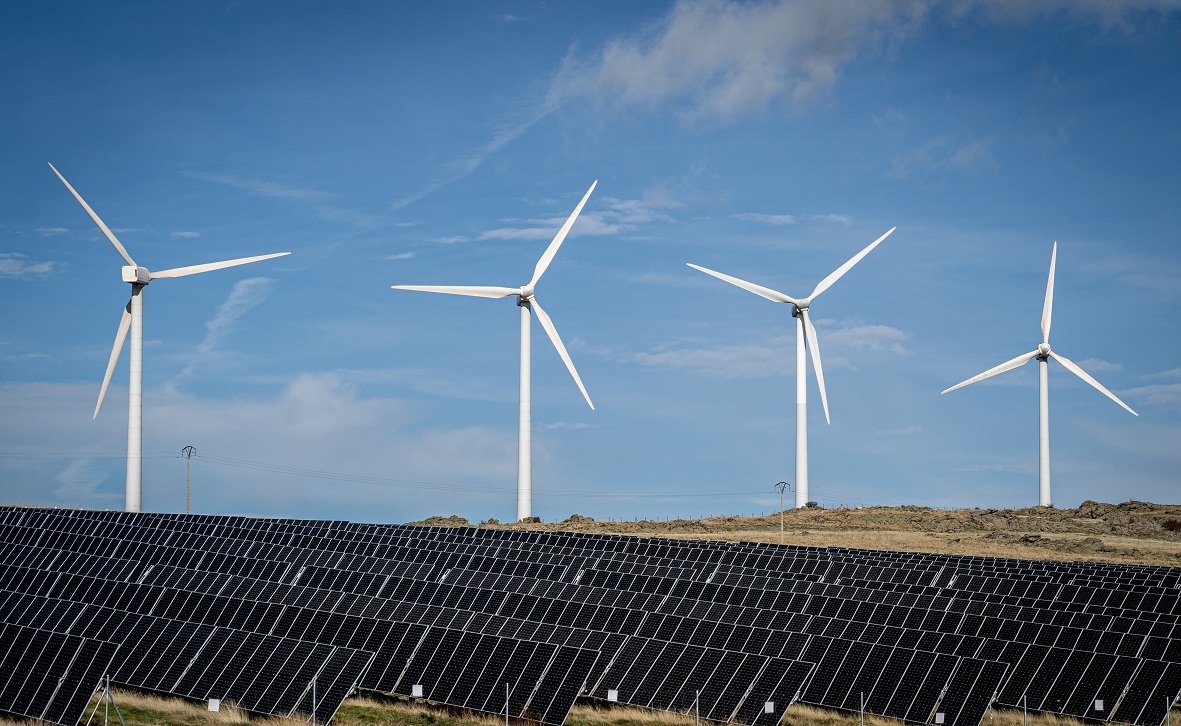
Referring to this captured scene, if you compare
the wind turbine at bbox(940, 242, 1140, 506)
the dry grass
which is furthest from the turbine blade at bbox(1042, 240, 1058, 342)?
the dry grass

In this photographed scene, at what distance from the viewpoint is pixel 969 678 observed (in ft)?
80.8

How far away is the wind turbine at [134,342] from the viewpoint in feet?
231

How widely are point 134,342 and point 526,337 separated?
23.6m

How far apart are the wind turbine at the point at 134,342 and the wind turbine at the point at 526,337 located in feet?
46.2

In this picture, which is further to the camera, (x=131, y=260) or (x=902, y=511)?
(x=902, y=511)

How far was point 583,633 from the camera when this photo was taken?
27.5 meters

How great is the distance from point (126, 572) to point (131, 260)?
126 ft

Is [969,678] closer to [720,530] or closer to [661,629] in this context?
[661,629]

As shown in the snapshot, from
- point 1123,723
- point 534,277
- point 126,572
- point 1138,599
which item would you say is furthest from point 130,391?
point 1123,723

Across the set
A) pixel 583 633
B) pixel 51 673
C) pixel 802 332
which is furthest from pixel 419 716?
pixel 802 332

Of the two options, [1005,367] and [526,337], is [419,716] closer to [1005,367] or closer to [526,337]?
[526,337]

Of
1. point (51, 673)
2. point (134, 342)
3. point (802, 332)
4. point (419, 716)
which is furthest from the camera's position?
point (802, 332)

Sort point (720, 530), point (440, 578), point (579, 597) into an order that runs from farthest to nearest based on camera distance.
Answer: point (720, 530)
point (440, 578)
point (579, 597)

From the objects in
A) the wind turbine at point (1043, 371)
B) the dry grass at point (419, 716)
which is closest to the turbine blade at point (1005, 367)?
the wind turbine at point (1043, 371)
